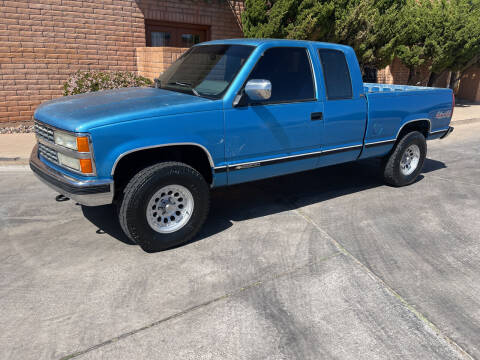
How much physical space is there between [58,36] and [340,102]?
7453 millimetres

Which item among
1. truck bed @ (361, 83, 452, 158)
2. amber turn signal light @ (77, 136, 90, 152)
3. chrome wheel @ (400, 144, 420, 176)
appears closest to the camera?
amber turn signal light @ (77, 136, 90, 152)

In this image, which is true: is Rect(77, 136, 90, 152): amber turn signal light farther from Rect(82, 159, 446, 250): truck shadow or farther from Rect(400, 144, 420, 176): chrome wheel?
Rect(400, 144, 420, 176): chrome wheel

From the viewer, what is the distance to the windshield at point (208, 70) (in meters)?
4.23

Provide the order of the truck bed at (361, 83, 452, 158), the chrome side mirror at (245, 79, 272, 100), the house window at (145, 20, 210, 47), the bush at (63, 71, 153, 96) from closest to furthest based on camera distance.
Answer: the chrome side mirror at (245, 79, 272, 100) → the truck bed at (361, 83, 452, 158) → the bush at (63, 71, 153, 96) → the house window at (145, 20, 210, 47)

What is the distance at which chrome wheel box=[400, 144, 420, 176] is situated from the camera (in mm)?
6113

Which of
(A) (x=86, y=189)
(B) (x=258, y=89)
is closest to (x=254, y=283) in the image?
(A) (x=86, y=189)

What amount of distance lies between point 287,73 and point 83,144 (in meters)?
2.39

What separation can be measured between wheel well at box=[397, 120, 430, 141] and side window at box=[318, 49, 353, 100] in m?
1.48

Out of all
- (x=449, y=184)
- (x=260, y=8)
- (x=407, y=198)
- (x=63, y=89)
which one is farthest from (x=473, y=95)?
(x=63, y=89)

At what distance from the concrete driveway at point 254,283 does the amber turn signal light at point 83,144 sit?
112cm

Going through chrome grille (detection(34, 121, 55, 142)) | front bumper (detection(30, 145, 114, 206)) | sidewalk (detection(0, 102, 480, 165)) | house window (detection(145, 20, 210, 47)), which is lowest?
sidewalk (detection(0, 102, 480, 165))

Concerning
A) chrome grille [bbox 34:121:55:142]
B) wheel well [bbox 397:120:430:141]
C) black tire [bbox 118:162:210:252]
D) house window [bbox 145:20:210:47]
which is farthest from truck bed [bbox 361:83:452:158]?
house window [bbox 145:20:210:47]

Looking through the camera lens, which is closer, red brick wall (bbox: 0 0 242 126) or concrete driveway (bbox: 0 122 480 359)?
concrete driveway (bbox: 0 122 480 359)

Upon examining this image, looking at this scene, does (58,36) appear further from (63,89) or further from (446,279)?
(446,279)
